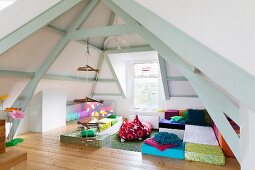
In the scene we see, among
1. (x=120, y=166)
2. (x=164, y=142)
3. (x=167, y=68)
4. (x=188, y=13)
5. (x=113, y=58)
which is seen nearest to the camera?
(x=188, y=13)

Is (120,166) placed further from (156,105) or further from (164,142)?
(156,105)

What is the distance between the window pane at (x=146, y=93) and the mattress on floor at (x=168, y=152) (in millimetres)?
3287

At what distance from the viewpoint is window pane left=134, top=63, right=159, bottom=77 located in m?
6.84

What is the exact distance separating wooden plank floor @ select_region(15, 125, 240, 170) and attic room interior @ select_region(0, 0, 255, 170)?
0.06ft

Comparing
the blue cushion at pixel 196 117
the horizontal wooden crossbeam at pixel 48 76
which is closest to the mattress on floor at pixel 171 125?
the blue cushion at pixel 196 117

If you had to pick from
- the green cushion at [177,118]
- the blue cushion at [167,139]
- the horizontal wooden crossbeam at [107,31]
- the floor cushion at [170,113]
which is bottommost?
the blue cushion at [167,139]

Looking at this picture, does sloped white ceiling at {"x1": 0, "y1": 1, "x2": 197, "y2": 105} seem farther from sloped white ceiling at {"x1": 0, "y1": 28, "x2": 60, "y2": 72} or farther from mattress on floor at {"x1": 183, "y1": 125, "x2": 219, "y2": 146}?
mattress on floor at {"x1": 183, "y1": 125, "x2": 219, "y2": 146}

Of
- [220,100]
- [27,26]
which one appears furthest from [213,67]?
[27,26]

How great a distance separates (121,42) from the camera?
5430mm

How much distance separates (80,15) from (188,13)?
3.17 metres

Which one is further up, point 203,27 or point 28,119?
point 203,27

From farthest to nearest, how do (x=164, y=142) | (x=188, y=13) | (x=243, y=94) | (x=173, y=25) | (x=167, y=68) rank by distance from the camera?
(x=167, y=68) < (x=164, y=142) < (x=173, y=25) < (x=188, y=13) < (x=243, y=94)

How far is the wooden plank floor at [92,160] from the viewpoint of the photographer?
313cm

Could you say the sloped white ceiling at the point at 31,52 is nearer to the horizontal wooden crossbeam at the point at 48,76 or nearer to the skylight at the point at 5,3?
the horizontal wooden crossbeam at the point at 48,76
